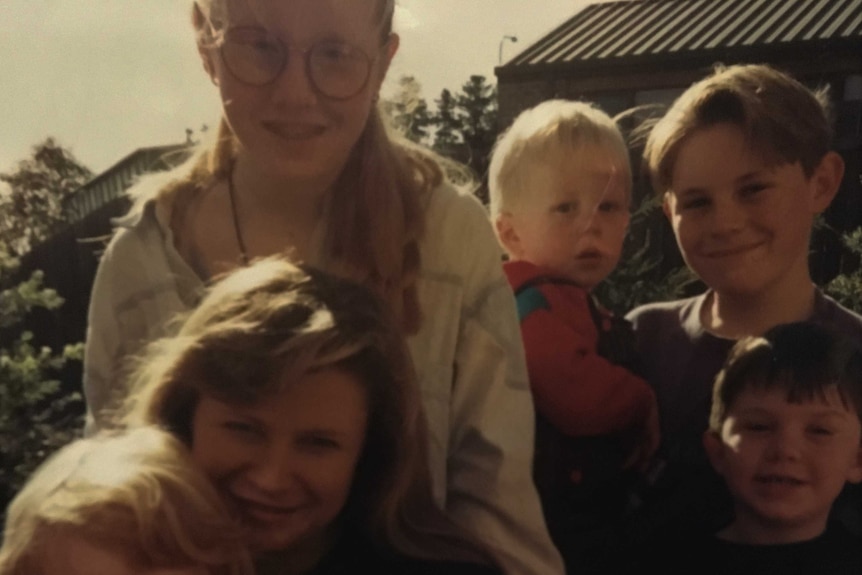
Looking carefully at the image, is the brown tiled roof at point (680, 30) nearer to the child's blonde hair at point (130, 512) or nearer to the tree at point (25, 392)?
the tree at point (25, 392)

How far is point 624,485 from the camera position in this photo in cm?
141

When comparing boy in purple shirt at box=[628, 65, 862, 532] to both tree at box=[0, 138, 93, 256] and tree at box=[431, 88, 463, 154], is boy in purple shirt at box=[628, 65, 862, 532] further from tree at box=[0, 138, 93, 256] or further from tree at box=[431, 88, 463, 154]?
tree at box=[0, 138, 93, 256]

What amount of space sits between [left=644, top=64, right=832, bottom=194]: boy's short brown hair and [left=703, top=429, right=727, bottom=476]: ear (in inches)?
16.0

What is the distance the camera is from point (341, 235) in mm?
1165

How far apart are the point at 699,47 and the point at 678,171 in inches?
44.5

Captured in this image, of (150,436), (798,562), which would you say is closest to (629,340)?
(798,562)

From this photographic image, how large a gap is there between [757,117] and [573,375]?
45cm

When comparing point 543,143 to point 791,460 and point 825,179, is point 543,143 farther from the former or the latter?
point 791,460

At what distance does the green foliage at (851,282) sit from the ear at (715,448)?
150 centimetres

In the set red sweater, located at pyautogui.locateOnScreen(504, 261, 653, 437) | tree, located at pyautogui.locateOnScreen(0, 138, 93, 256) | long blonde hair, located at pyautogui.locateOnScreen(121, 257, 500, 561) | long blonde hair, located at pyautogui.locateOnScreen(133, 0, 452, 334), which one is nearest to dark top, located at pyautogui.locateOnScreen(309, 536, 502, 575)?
long blonde hair, located at pyautogui.locateOnScreen(121, 257, 500, 561)

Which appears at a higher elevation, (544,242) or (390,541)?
(544,242)

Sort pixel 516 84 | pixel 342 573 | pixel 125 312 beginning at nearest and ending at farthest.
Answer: pixel 342 573
pixel 125 312
pixel 516 84

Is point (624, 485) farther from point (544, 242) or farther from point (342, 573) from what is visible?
point (342, 573)

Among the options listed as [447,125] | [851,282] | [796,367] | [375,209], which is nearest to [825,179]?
[796,367]
